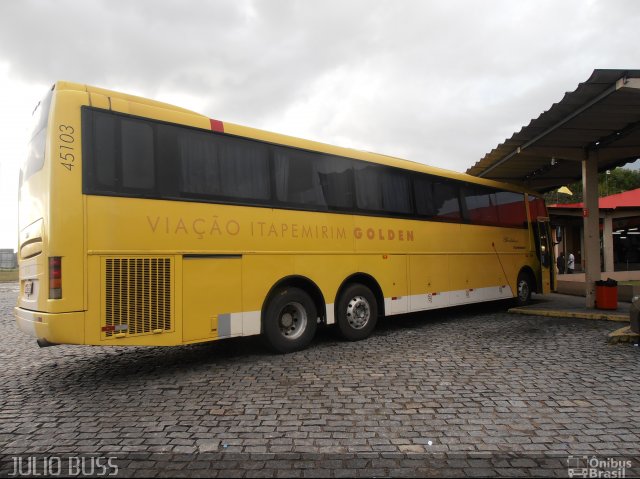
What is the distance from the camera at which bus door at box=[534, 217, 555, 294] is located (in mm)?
12992

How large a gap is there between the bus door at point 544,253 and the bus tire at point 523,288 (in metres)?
0.47

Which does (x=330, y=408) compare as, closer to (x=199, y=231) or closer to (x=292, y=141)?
(x=199, y=231)

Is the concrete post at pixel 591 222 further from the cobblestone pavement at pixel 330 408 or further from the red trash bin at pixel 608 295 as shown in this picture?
the cobblestone pavement at pixel 330 408

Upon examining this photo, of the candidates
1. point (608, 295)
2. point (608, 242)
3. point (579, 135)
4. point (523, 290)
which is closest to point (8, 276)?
point (523, 290)

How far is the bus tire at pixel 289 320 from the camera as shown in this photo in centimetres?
649

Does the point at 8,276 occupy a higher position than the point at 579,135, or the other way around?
the point at 579,135

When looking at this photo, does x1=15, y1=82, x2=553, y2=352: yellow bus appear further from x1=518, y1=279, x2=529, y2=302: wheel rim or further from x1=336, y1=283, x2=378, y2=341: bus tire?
x1=518, y1=279, x2=529, y2=302: wheel rim

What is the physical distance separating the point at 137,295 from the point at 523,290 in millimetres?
10783

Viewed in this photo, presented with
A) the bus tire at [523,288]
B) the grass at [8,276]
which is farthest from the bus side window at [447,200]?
the grass at [8,276]

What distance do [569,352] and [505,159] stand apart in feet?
23.8

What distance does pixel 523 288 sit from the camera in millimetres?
12461

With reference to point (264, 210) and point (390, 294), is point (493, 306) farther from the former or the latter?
point (264, 210)

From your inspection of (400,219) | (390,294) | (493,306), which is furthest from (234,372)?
(493,306)

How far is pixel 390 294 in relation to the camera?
8367 mm
